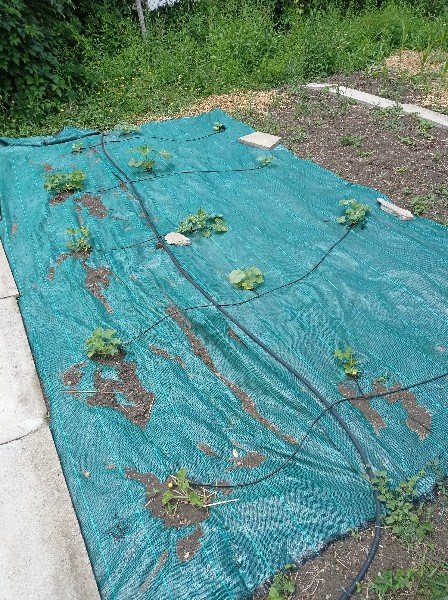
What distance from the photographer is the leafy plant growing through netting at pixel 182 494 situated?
2.15 meters

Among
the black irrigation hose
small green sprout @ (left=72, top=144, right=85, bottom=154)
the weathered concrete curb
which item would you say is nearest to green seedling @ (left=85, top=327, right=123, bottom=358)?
the black irrigation hose

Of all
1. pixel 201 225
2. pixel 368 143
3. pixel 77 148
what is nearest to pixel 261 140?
pixel 368 143

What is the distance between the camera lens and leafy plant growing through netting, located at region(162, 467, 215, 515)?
2.15 meters

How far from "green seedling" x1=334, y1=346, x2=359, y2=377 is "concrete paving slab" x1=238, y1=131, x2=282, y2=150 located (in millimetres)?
2678

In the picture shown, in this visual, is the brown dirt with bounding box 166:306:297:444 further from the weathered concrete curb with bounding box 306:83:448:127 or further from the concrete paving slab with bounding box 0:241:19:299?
the weathered concrete curb with bounding box 306:83:448:127

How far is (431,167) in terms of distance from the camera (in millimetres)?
4605

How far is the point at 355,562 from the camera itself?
2.03 meters

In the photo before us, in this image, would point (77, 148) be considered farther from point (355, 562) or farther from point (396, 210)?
point (355, 562)

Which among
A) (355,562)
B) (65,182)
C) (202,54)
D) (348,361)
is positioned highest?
(202,54)

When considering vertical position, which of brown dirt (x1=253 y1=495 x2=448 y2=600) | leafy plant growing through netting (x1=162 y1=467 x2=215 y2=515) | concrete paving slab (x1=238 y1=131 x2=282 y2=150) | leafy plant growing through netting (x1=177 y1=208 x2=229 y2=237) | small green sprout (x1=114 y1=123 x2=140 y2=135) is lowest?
brown dirt (x1=253 y1=495 x2=448 y2=600)

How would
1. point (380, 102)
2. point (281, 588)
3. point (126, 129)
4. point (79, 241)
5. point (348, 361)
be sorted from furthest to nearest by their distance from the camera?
point (380, 102) → point (126, 129) → point (79, 241) → point (348, 361) → point (281, 588)

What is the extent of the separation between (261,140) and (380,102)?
1.73 m

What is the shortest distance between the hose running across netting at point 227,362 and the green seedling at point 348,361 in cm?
4

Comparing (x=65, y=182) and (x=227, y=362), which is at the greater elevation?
(x=65, y=182)
